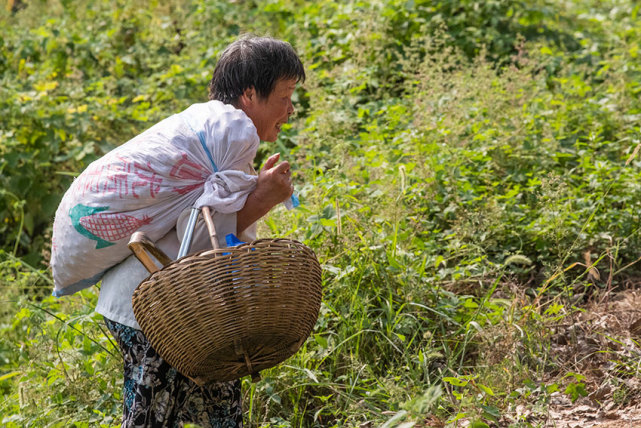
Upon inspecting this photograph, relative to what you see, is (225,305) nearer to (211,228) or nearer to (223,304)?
(223,304)

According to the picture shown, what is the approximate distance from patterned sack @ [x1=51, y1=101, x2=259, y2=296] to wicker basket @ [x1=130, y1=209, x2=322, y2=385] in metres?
0.12

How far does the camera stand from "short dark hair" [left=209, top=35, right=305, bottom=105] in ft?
7.90

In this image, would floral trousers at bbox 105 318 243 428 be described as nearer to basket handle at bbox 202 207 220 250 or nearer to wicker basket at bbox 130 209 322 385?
wicker basket at bbox 130 209 322 385

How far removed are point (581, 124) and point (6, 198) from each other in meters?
3.94

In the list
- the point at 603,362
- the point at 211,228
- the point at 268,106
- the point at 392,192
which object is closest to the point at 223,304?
the point at 211,228

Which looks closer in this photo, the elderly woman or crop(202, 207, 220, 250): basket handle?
crop(202, 207, 220, 250): basket handle

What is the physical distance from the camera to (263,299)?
2096mm

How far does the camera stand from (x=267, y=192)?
222 centimetres

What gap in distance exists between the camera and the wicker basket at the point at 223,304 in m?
2.02

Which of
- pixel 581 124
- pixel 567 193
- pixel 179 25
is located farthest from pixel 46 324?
pixel 179 25

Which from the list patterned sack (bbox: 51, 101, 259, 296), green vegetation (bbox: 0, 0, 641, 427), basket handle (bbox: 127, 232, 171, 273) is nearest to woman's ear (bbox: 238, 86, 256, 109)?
patterned sack (bbox: 51, 101, 259, 296)

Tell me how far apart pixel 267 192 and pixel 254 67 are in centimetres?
44

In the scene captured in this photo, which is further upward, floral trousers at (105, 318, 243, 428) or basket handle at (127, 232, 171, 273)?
basket handle at (127, 232, 171, 273)

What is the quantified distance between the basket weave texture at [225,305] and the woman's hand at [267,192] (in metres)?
0.16
